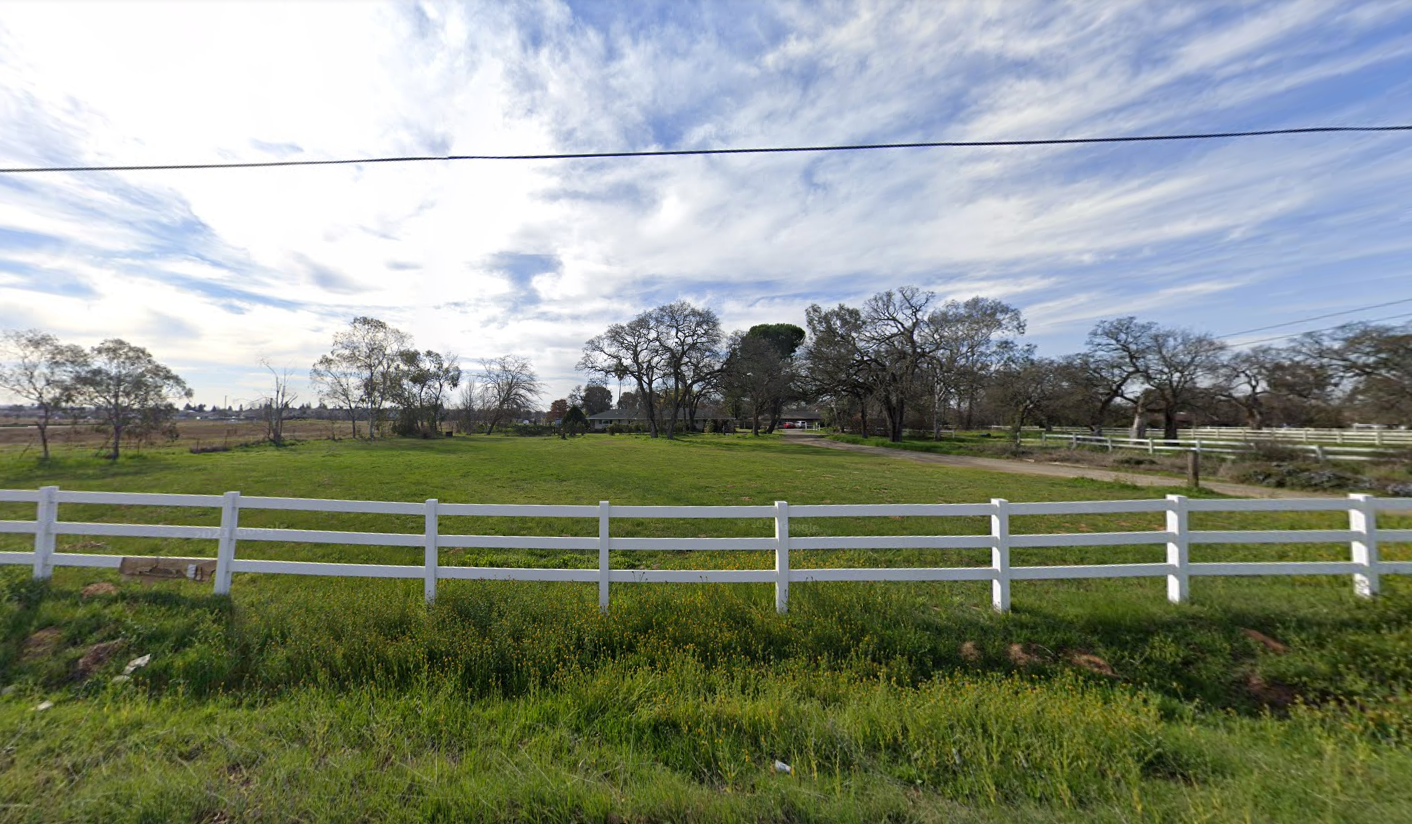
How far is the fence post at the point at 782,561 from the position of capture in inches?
211

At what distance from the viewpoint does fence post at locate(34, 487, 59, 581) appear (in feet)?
18.5

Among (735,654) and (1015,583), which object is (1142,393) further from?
(735,654)

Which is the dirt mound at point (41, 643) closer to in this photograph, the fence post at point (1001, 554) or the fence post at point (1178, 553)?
the fence post at point (1001, 554)

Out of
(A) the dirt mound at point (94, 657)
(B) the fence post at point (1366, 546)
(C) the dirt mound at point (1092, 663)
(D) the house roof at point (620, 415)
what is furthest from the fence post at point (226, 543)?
(D) the house roof at point (620, 415)

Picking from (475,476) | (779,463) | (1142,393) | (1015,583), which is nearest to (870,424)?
(1142,393)

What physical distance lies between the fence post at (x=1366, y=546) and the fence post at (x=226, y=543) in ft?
39.8

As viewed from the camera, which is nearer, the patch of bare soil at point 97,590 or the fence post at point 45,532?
the patch of bare soil at point 97,590

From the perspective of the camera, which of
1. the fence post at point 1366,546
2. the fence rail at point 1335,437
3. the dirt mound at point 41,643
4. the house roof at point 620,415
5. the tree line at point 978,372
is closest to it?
the dirt mound at point 41,643

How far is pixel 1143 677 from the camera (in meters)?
4.37

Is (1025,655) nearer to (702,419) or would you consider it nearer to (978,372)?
(978,372)

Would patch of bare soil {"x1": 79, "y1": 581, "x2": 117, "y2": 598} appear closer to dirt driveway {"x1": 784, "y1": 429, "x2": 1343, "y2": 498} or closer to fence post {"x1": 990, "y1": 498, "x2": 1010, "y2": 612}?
fence post {"x1": 990, "y1": 498, "x2": 1010, "y2": 612}

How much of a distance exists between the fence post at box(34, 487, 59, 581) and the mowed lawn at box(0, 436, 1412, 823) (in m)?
0.17

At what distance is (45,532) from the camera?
5.68m

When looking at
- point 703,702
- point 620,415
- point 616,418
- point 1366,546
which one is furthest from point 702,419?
point 703,702
